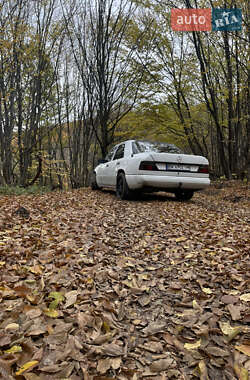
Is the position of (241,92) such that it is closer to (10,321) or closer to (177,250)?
(177,250)

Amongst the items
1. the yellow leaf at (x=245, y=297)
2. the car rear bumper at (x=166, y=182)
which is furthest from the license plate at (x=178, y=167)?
the yellow leaf at (x=245, y=297)

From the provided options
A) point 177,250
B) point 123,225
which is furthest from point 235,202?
point 177,250

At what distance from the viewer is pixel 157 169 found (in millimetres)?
5898

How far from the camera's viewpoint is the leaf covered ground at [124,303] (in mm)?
1450

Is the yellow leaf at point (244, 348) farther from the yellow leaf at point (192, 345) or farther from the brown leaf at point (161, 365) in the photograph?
the brown leaf at point (161, 365)

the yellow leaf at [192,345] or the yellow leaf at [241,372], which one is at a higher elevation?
the yellow leaf at [192,345]

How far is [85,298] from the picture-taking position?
→ 2.07 metres

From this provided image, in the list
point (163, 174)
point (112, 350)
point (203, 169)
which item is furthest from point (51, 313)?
point (203, 169)

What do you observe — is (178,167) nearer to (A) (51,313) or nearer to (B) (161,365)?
(A) (51,313)

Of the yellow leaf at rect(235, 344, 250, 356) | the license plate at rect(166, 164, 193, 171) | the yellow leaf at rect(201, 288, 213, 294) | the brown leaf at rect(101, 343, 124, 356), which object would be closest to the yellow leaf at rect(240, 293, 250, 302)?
the yellow leaf at rect(201, 288, 213, 294)

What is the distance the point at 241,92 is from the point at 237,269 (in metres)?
9.61

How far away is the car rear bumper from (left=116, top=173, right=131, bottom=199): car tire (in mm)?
187

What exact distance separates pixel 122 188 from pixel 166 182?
4.19 ft

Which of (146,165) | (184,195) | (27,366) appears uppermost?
(146,165)
